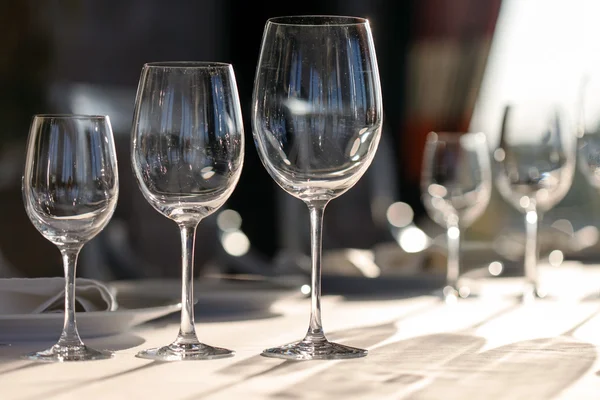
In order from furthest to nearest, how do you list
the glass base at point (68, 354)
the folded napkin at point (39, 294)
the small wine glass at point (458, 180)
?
the small wine glass at point (458, 180) < the folded napkin at point (39, 294) < the glass base at point (68, 354)

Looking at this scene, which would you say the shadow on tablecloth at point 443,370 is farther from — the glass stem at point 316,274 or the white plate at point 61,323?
the white plate at point 61,323

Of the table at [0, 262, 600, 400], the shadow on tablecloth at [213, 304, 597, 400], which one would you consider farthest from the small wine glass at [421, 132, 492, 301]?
the shadow on tablecloth at [213, 304, 597, 400]

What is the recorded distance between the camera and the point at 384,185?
3.73 meters

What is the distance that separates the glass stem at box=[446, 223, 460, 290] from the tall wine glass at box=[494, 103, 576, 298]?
95 millimetres

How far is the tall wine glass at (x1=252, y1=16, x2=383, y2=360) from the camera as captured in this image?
89 centimetres

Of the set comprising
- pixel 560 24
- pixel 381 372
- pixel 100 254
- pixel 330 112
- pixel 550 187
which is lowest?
pixel 100 254

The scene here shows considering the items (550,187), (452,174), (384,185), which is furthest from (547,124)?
(384,185)

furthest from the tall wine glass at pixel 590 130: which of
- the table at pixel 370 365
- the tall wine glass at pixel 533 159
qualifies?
the table at pixel 370 365

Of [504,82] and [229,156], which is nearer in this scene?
[229,156]

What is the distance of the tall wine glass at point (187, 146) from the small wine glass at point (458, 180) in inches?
27.3

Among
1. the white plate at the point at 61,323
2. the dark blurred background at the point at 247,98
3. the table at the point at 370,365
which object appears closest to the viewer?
the table at the point at 370,365

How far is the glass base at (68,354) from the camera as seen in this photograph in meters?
0.88

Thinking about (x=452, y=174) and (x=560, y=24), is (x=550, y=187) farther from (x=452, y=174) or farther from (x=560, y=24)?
(x=560, y=24)

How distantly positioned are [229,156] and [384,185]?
9.38ft
